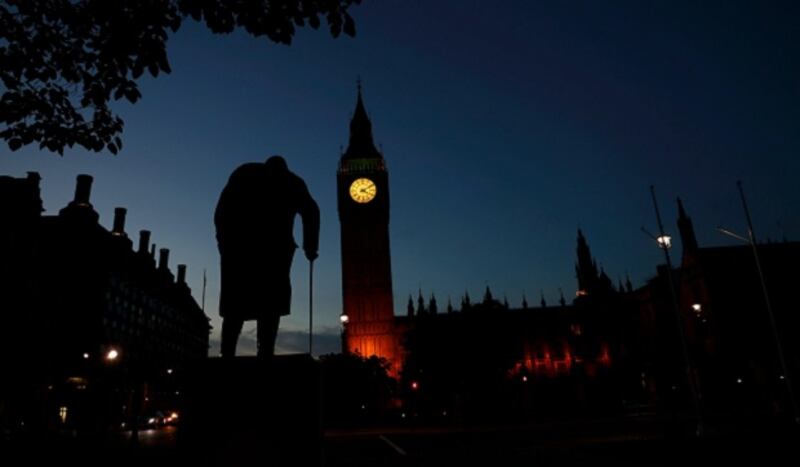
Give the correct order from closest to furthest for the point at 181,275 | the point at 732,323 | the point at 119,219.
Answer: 1. the point at 732,323
2. the point at 119,219
3. the point at 181,275

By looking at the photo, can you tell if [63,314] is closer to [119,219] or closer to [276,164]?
[119,219]

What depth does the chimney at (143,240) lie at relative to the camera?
3836 inches

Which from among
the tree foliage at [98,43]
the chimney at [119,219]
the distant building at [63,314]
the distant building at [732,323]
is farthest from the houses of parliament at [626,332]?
the chimney at [119,219]

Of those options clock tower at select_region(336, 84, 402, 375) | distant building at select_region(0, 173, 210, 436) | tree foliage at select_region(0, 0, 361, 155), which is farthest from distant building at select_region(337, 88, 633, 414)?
tree foliage at select_region(0, 0, 361, 155)

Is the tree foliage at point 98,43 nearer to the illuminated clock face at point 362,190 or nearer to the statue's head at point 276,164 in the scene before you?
the statue's head at point 276,164

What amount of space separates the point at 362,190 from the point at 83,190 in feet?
142

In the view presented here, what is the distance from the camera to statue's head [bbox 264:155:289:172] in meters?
6.96

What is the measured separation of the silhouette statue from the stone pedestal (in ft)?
2.40

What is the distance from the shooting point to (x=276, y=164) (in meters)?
7.01

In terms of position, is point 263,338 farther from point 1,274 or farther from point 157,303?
point 157,303

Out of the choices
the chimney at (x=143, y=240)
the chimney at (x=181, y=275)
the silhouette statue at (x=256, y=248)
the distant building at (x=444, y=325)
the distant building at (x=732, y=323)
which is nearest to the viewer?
the silhouette statue at (x=256, y=248)

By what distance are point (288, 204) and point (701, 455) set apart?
11.2 meters

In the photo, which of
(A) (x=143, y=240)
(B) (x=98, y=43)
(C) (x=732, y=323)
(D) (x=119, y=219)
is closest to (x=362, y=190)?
(D) (x=119, y=219)

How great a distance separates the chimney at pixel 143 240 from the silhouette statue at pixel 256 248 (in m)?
98.7
